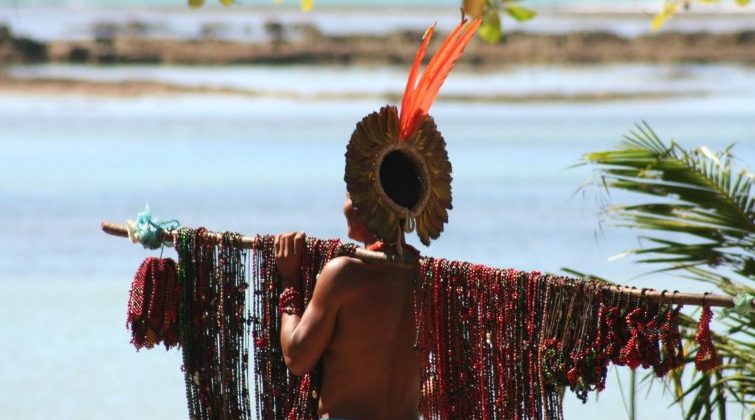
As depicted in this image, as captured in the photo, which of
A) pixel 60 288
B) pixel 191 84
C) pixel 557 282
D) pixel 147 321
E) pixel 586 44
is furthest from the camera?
pixel 586 44

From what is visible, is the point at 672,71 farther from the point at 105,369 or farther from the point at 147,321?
the point at 147,321

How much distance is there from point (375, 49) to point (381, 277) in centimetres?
1974

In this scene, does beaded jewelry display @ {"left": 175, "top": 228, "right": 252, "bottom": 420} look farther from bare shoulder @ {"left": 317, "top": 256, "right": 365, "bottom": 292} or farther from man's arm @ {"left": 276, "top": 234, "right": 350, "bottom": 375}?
bare shoulder @ {"left": 317, "top": 256, "right": 365, "bottom": 292}

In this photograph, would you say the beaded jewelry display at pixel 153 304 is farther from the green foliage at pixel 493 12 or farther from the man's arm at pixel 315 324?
the green foliage at pixel 493 12

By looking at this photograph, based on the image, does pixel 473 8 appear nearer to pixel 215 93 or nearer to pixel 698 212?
pixel 698 212

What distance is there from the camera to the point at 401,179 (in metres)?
3.46

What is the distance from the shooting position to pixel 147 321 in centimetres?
377

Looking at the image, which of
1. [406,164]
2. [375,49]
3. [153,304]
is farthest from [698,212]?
[375,49]

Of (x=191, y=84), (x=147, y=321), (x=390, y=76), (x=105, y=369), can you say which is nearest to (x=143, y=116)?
(x=191, y=84)

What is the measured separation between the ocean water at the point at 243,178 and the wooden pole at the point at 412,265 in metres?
1.79

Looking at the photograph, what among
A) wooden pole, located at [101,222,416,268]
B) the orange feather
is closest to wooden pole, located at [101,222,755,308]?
wooden pole, located at [101,222,416,268]

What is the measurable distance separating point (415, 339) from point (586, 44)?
65.6 feet

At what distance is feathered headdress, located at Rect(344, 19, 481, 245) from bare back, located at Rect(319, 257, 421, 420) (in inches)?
4.3

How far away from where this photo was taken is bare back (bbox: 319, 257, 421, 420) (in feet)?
11.1
